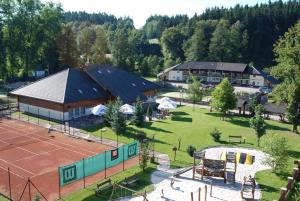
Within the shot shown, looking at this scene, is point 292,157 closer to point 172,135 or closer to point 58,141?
point 172,135

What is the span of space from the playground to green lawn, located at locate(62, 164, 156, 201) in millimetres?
582

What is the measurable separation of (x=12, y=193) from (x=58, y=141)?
11.1 metres

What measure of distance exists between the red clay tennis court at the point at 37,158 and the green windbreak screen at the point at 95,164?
3.58ft

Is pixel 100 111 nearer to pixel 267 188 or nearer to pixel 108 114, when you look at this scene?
pixel 108 114

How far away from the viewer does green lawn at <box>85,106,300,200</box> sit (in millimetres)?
24769

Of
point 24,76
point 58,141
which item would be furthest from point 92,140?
point 24,76

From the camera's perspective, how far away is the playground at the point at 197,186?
68.6 ft

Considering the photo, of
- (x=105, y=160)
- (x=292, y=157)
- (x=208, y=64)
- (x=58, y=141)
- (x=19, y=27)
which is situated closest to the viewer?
(x=105, y=160)

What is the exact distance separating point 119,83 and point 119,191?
2796 cm

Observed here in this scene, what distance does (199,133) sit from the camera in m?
35.9

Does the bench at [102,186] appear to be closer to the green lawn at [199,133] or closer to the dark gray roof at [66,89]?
the green lawn at [199,133]

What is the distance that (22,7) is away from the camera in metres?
63.5

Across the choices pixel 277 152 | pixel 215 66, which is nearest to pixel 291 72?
pixel 277 152

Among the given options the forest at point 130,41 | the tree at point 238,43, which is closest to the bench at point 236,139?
the forest at point 130,41
